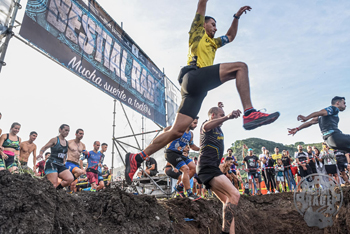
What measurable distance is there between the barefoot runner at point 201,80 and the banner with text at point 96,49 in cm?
490

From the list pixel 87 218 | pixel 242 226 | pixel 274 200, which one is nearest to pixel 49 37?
pixel 87 218

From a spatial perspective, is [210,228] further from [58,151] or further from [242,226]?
[58,151]

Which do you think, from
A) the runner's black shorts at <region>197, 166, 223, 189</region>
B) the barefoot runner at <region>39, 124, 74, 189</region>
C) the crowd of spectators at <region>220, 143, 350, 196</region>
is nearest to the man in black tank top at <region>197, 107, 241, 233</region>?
the runner's black shorts at <region>197, 166, 223, 189</region>

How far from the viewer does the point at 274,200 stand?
6371 mm

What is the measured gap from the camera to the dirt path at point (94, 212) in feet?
4.99

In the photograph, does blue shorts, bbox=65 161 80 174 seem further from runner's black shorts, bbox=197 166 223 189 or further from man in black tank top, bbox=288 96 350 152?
man in black tank top, bbox=288 96 350 152

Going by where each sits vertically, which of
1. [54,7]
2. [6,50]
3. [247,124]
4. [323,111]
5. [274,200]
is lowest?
[274,200]

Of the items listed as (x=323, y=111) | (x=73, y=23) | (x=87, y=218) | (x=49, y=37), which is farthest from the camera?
(x=73, y=23)

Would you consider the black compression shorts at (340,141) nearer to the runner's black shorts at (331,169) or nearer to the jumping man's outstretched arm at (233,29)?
the jumping man's outstretched arm at (233,29)

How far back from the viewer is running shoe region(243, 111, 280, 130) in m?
2.27

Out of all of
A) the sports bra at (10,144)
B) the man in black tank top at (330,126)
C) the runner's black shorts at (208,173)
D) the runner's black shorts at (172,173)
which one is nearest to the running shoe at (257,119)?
the runner's black shorts at (208,173)

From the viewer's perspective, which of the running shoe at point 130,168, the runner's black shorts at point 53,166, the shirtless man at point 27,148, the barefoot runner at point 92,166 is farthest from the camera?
the barefoot runner at point 92,166

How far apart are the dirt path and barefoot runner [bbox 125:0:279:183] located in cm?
51

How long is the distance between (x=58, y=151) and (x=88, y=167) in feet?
8.87
